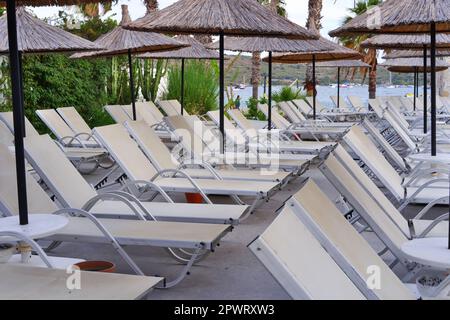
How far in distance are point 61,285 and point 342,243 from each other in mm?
1365

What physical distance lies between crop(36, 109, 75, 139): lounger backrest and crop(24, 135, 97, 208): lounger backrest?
3.92 metres

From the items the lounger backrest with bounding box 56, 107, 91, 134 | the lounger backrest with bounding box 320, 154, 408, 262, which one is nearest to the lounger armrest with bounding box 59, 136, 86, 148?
the lounger backrest with bounding box 56, 107, 91, 134

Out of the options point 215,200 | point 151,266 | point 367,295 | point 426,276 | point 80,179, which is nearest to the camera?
point 367,295

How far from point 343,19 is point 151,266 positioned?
2125 centimetres

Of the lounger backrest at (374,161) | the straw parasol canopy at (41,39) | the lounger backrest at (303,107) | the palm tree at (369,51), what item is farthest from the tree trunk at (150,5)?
the lounger backrest at (374,161)

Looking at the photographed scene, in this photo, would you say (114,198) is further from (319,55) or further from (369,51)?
(369,51)

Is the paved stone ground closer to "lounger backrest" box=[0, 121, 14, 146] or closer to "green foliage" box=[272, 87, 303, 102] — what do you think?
"lounger backrest" box=[0, 121, 14, 146]

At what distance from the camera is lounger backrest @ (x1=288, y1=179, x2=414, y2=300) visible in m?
3.01

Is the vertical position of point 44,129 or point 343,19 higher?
point 343,19

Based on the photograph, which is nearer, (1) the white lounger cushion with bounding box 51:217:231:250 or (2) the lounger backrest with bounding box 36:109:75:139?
(1) the white lounger cushion with bounding box 51:217:231:250

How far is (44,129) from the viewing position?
12.6 meters
